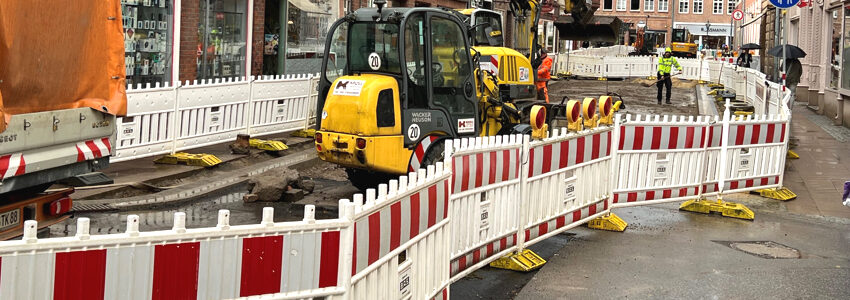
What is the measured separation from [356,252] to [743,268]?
5479 mm

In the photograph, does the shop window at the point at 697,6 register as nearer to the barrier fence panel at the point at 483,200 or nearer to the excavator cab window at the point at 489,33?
the excavator cab window at the point at 489,33

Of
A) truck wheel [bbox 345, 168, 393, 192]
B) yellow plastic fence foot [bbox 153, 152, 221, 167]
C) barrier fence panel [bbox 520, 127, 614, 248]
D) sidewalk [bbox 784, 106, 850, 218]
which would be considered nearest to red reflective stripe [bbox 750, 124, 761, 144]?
sidewalk [bbox 784, 106, 850, 218]

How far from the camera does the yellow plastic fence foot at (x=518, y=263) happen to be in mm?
8867

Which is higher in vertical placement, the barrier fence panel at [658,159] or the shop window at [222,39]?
the shop window at [222,39]

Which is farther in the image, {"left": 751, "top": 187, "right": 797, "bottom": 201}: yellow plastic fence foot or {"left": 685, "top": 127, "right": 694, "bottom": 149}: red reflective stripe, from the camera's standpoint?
{"left": 751, "top": 187, "right": 797, "bottom": 201}: yellow plastic fence foot

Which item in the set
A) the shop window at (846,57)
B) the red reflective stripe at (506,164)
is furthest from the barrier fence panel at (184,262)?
the shop window at (846,57)

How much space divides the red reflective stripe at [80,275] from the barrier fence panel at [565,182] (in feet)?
17.5

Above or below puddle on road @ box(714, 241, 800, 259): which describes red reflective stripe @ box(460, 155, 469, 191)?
above

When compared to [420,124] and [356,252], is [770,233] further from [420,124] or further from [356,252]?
[356,252]

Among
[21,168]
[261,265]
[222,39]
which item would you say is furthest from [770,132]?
[222,39]

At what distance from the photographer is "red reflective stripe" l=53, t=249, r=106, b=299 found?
379cm

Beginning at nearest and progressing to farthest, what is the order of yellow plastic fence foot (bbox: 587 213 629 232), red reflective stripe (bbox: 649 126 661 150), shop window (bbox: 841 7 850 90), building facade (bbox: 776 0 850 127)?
yellow plastic fence foot (bbox: 587 213 629 232)
red reflective stripe (bbox: 649 126 661 150)
shop window (bbox: 841 7 850 90)
building facade (bbox: 776 0 850 127)

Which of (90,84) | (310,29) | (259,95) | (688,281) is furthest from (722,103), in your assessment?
(90,84)

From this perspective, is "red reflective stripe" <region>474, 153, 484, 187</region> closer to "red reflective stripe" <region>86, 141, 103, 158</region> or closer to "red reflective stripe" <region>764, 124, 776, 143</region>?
"red reflective stripe" <region>86, 141, 103, 158</region>
